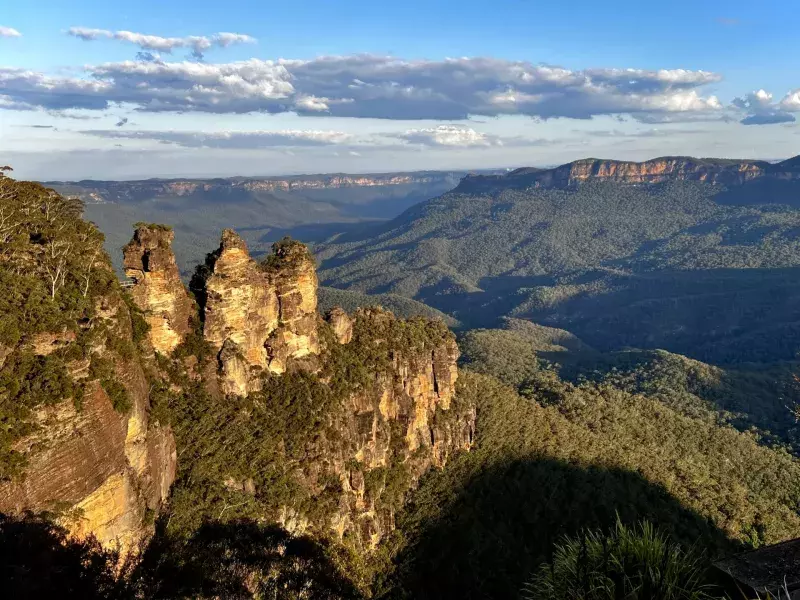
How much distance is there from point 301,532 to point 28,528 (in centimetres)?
→ 2078

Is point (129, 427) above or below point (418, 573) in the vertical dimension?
above

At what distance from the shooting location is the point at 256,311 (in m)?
44.8

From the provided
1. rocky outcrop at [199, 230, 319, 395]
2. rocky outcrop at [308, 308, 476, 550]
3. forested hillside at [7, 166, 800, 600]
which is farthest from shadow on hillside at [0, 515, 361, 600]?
rocky outcrop at [199, 230, 319, 395]

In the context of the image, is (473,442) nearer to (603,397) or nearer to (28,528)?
(603,397)

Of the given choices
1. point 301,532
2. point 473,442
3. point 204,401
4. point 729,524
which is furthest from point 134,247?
point 729,524

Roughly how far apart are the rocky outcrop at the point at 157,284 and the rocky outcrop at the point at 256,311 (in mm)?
2641

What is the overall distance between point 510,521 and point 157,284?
3861 centimetres

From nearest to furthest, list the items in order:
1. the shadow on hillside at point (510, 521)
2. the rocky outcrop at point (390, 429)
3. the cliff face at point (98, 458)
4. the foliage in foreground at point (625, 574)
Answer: the foliage in foreground at point (625, 574)
the cliff face at point (98, 458)
the shadow on hillside at point (510, 521)
the rocky outcrop at point (390, 429)

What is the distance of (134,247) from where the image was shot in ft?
122

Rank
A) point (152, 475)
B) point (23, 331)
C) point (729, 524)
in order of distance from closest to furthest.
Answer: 1. point (23, 331)
2. point (152, 475)
3. point (729, 524)

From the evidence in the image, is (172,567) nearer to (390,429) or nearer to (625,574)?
(625,574)

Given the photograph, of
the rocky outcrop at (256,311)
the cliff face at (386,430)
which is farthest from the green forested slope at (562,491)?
the rocky outcrop at (256,311)

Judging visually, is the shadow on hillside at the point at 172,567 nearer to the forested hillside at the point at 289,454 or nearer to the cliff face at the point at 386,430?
the forested hillside at the point at 289,454

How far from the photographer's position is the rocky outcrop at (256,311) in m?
41.8
